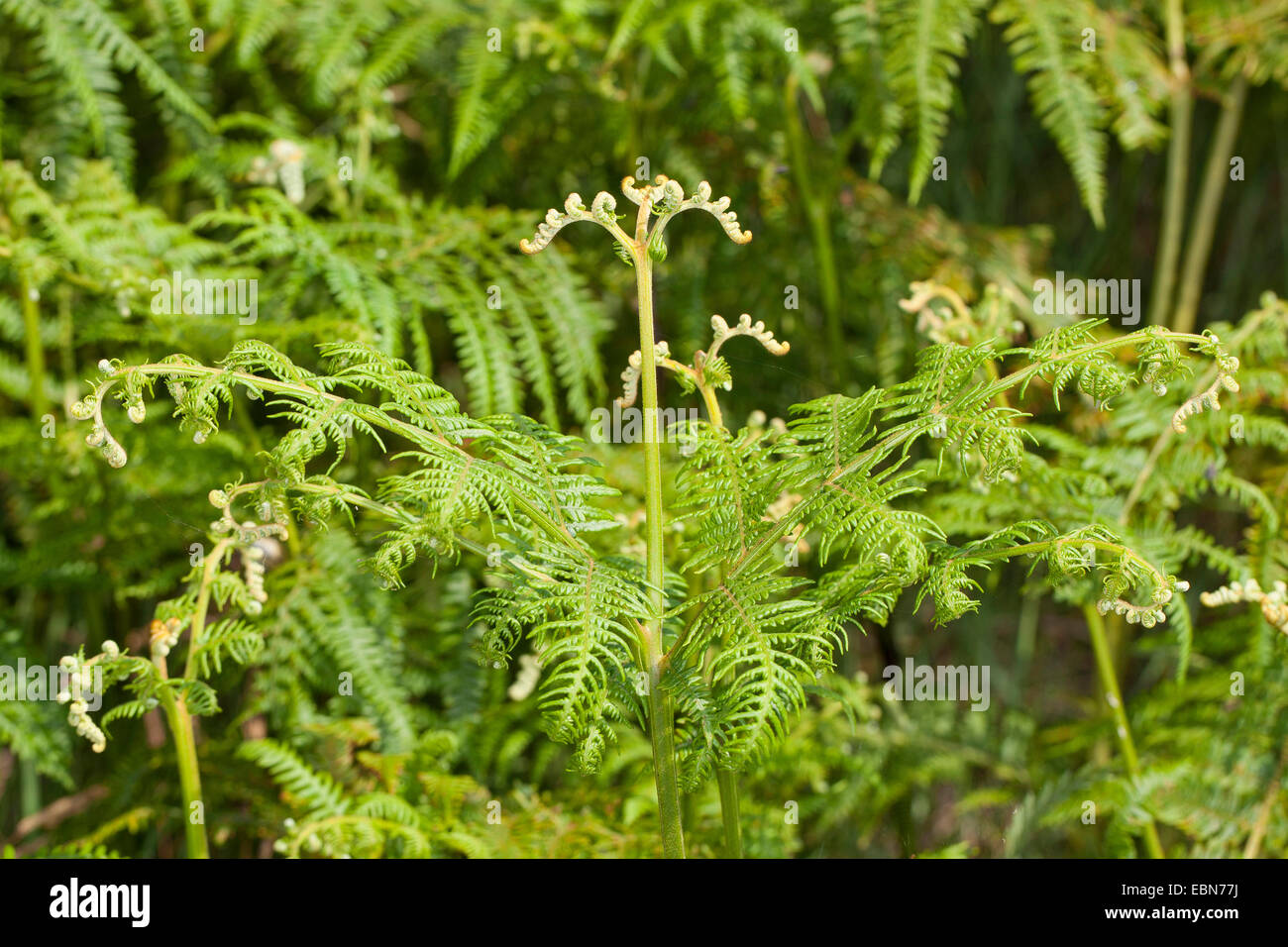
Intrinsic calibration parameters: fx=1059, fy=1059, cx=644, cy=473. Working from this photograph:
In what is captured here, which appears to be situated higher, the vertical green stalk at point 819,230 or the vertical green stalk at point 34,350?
the vertical green stalk at point 819,230

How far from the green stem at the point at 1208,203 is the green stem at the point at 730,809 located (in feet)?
5.36

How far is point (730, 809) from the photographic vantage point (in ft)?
3.55

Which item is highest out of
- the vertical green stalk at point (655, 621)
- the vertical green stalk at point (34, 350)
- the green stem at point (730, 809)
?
the vertical green stalk at point (34, 350)

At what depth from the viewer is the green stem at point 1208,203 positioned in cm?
230

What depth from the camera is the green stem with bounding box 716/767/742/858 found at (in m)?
1.08

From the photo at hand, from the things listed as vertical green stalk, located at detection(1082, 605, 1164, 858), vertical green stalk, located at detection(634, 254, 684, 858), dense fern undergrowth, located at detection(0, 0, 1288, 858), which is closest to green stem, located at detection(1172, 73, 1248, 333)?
dense fern undergrowth, located at detection(0, 0, 1288, 858)

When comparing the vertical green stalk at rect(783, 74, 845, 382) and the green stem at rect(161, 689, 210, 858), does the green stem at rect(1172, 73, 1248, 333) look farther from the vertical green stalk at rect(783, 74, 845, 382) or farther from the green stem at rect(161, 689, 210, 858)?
the green stem at rect(161, 689, 210, 858)

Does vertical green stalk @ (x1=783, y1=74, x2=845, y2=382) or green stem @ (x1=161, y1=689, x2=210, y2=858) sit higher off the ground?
vertical green stalk @ (x1=783, y1=74, x2=845, y2=382)

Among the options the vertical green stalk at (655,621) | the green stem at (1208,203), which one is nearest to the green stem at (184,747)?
the vertical green stalk at (655,621)

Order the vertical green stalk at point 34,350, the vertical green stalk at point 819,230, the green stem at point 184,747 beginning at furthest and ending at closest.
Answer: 1. the vertical green stalk at point 819,230
2. the vertical green stalk at point 34,350
3. the green stem at point 184,747

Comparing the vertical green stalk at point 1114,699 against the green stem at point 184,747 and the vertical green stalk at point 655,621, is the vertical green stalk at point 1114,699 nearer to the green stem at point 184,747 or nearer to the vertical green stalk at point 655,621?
the vertical green stalk at point 655,621

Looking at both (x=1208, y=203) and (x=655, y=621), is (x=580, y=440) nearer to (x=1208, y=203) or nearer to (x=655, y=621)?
(x=655, y=621)

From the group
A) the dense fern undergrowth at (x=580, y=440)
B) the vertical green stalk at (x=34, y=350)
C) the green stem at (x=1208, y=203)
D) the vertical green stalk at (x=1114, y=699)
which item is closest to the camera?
the dense fern undergrowth at (x=580, y=440)
